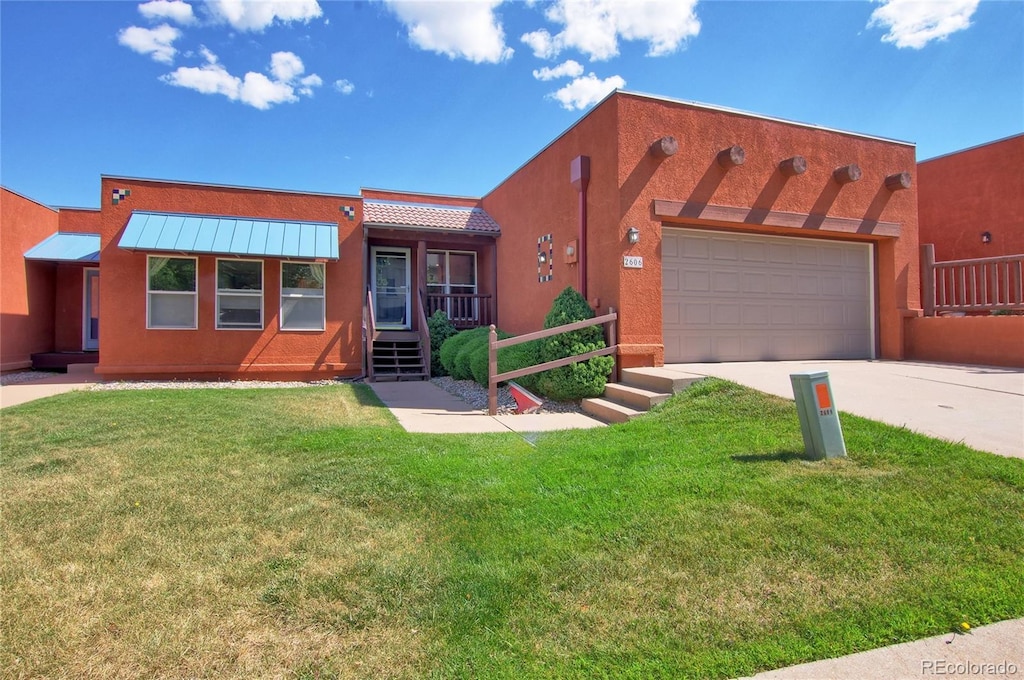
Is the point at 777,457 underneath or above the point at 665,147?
underneath

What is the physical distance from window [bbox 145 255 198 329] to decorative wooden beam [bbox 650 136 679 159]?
9.89m

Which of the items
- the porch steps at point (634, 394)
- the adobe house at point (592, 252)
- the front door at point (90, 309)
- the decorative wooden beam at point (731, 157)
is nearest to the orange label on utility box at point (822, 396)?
the porch steps at point (634, 394)

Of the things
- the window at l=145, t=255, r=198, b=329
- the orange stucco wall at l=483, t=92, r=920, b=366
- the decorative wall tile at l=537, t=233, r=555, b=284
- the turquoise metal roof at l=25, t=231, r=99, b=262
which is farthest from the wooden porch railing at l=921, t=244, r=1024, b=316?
the turquoise metal roof at l=25, t=231, r=99, b=262

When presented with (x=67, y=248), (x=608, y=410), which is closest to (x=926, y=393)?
(x=608, y=410)

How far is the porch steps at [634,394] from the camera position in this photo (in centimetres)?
717

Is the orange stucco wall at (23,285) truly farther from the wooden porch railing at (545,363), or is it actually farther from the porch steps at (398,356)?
the wooden porch railing at (545,363)

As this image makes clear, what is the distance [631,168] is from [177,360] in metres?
10.2

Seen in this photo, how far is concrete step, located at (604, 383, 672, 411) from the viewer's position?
7.16 metres

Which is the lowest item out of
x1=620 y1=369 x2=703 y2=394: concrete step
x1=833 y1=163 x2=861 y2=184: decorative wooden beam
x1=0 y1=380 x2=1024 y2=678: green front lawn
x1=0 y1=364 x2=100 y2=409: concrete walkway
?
x1=0 y1=380 x2=1024 y2=678: green front lawn

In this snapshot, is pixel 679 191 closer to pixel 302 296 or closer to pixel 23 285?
pixel 302 296

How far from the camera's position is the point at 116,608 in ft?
9.09

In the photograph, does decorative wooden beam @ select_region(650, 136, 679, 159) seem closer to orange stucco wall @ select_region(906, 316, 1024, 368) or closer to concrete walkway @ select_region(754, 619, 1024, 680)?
orange stucco wall @ select_region(906, 316, 1024, 368)

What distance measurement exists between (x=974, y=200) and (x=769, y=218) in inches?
256

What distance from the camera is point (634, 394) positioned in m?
7.46
